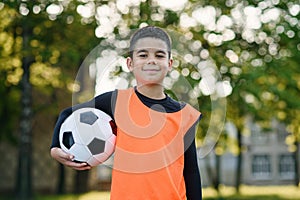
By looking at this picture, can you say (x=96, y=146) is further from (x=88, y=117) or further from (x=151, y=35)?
(x=151, y=35)

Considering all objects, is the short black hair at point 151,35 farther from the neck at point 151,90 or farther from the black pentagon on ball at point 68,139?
the black pentagon on ball at point 68,139

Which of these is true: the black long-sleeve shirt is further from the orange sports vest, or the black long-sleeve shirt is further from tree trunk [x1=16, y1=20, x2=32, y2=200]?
tree trunk [x1=16, y1=20, x2=32, y2=200]

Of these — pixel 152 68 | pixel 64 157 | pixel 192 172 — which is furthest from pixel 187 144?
pixel 64 157

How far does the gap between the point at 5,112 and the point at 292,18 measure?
45.5 feet

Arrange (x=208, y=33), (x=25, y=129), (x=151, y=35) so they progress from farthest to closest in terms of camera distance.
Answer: (x=25, y=129) → (x=208, y=33) → (x=151, y=35)

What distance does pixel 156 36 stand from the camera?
11.6 feet

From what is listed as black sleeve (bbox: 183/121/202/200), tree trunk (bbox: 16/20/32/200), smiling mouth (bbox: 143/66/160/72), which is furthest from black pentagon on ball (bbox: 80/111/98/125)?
tree trunk (bbox: 16/20/32/200)

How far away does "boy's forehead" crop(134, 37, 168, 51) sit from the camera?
3.52m

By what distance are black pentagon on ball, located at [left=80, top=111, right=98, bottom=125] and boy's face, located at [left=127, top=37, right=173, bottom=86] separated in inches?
14.9

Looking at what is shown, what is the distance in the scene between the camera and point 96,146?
3824mm

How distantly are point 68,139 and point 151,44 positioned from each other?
784 mm

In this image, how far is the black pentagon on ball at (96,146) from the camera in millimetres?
3773

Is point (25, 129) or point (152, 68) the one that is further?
point (25, 129)

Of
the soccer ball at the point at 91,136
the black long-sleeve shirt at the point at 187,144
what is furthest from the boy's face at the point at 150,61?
the soccer ball at the point at 91,136
